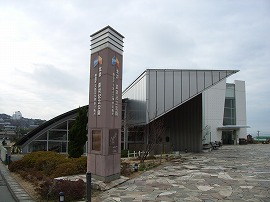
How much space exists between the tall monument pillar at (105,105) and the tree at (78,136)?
7541 mm

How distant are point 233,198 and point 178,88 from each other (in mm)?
15405

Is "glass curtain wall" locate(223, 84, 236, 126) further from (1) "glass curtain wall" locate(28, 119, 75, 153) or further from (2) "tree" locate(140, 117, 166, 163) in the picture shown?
(1) "glass curtain wall" locate(28, 119, 75, 153)

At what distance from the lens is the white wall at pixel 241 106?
52.6 meters

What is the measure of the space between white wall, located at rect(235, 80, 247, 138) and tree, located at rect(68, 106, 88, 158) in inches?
1564

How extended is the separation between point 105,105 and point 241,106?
152ft

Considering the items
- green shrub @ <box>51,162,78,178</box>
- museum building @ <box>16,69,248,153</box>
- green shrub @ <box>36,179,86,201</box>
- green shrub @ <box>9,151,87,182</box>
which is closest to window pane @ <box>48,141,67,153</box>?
museum building @ <box>16,69,248,153</box>

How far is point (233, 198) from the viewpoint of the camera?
962cm

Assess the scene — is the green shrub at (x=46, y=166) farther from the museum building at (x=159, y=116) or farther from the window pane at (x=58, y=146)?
the window pane at (x=58, y=146)

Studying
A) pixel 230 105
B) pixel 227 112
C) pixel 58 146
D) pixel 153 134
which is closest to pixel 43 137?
pixel 58 146

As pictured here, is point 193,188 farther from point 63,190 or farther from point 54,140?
point 54,140

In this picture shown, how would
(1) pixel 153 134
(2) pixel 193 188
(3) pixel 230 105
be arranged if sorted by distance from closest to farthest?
(2) pixel 193 188 → (1) pixel 153 134 → (3) pixel 230 105

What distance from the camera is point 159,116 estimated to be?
24484mm

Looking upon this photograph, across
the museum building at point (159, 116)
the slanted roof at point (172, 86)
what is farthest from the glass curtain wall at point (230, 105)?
the slanted roof at point (172, 86)

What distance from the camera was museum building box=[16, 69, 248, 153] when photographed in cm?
2398
